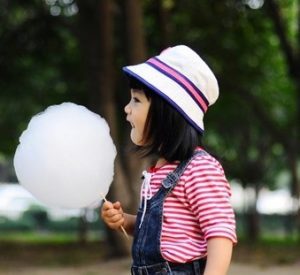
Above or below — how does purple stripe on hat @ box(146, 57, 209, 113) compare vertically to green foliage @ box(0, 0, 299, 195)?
above

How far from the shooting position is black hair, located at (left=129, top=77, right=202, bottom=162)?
2443 mm

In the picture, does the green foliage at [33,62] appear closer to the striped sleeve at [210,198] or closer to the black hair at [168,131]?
the black hair at [168,131]

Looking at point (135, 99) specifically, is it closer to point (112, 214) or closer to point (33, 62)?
point (112, 214)

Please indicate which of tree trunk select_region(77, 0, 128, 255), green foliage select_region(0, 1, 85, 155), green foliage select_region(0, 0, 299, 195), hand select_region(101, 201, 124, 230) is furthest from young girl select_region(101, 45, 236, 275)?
green foliage select_region(0, 1, 85, 155)

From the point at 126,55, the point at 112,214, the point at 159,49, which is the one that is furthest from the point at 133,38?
the point at 112,214

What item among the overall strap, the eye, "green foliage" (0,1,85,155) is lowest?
"green foliage" (0,1,85,155)

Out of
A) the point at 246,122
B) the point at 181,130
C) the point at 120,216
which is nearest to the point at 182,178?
the point at 181,130

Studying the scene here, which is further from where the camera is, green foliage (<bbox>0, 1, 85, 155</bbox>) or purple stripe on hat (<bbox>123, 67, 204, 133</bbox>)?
green foliage (<bbox>0, 1, 85, 155</bbox>)

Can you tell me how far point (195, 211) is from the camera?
239cm

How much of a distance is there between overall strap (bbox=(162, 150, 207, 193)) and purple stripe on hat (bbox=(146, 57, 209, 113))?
0.63 feet

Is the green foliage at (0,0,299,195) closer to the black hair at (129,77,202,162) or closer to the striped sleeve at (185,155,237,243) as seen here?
the black hair at (129,77,202,162)

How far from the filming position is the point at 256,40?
16328mm

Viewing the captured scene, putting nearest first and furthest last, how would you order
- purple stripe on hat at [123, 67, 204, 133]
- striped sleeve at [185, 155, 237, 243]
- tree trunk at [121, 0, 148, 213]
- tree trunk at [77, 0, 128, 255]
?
striped sleeve at [185, 155, 237, 243]
purple stripe on hat at [123, 67, 204, 133]
tree trunk at [121, 0, 148, 213]
tree trunk at [77, 0, 128, 255]

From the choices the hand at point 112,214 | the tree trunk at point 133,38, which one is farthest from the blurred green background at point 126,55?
the hand at point 112,214
